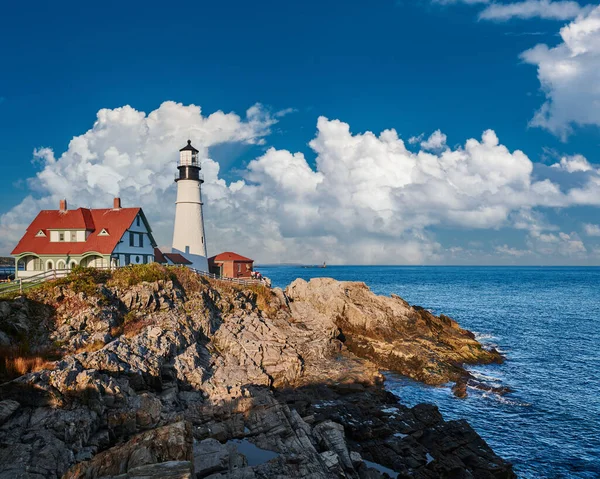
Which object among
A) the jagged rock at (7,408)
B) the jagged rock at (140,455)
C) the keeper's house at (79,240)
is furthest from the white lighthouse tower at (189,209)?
the jagged rock at (140,455)

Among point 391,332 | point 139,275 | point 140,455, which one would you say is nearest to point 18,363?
point 140,455

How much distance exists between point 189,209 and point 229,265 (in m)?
12.1

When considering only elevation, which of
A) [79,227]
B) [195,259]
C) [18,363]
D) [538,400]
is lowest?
[538,400]

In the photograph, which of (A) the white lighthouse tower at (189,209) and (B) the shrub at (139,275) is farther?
(A) the white lighthouse tower at (189,209)

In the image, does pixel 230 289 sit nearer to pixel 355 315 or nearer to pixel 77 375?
pixel 355 315

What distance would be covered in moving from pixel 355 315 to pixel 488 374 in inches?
455

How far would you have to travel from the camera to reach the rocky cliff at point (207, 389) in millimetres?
13711

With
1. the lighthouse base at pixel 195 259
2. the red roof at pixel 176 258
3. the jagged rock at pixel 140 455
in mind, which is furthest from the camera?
the lighthouse base at pixel 195 259

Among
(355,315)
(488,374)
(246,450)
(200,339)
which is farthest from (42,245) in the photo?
(488,374)

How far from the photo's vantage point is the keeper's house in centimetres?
3881

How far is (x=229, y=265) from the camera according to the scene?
57.3m

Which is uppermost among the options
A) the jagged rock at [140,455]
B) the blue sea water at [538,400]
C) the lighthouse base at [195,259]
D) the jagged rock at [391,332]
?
the lighthouse base at [195,259]

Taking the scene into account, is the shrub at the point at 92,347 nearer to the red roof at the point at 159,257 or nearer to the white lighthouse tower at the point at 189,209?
the red roof at the point at 159,257

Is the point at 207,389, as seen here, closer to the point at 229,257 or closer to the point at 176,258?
the point at 176,258
